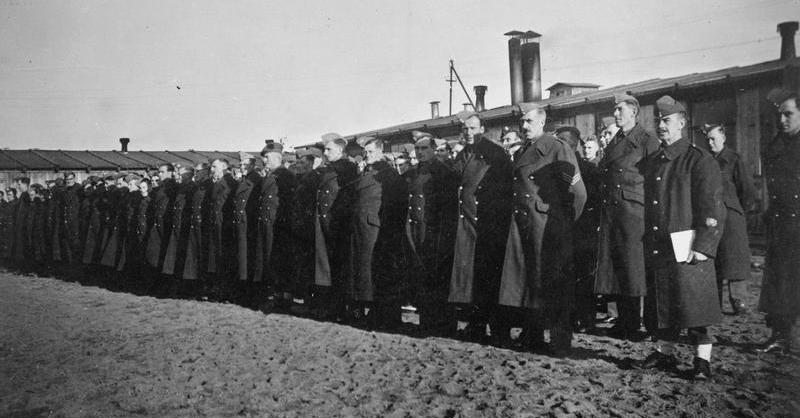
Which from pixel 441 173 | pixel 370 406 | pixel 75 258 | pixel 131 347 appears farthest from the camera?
pixel 75 258

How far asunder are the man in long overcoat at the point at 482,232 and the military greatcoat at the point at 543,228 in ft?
0.89

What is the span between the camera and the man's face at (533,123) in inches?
211

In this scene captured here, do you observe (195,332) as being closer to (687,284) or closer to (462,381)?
(462,381)

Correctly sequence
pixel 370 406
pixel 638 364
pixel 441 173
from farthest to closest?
pixel 441 173
pixel 638 364
pixel 370 406

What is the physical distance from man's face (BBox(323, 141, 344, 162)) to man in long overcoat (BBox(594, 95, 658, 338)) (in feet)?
11.2

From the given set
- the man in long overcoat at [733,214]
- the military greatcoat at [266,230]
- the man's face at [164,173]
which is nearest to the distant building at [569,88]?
the man's face at [164,173]

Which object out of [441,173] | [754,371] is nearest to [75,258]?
[441,173]

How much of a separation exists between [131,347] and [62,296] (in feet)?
16.0

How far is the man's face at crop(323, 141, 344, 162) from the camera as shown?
24.8ft

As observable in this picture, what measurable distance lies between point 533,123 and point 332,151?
3000 mm

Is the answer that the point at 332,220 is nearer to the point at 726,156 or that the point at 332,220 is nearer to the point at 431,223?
the point at 431,223

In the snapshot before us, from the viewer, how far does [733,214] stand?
5766 millimetres

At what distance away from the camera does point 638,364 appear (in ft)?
15.6

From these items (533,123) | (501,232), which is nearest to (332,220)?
(501,232)
